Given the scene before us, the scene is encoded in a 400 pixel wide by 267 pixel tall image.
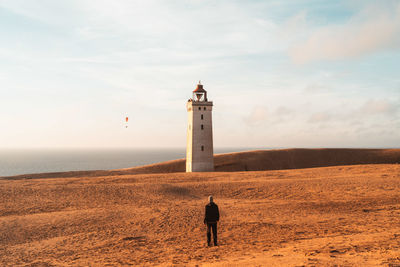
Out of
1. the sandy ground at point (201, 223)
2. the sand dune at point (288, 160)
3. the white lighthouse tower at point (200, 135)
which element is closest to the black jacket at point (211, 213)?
the sandy ground at point (201, 223)

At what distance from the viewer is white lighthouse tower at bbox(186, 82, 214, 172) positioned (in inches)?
1578

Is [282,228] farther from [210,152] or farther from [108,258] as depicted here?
[210,152]

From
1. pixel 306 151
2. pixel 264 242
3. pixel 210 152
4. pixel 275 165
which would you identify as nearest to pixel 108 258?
pixel 264 242

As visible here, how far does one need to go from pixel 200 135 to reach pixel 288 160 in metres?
20.9

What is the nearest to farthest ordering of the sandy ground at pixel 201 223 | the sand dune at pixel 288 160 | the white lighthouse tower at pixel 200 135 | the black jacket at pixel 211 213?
the sandy ground at pixel 201 223
the black jacket at pixel 211 213
the white lighthouse tower at pixel 200 135
the sand dune at pixel 288 160

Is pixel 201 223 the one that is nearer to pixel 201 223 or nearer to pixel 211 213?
pixel 201 223

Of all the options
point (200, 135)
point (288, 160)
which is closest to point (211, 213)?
point (200, 135)

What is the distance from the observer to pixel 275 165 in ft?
169

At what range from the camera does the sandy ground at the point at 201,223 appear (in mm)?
10062

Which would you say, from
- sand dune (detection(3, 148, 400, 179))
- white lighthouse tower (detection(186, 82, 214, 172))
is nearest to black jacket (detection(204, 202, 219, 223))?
white lighthouse tower (detection(186, 82, 214, 172))

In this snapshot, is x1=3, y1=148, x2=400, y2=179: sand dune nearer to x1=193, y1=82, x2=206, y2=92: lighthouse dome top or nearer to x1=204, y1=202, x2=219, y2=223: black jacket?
x1=193, y1=82, x2=206, y2=92: lighthouse dome top

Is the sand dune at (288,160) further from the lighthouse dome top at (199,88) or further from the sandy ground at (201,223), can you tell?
the sandy ground at (201,223)

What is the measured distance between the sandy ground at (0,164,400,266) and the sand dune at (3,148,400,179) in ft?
85.7

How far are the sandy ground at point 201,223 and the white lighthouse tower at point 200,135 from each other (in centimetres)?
1584
